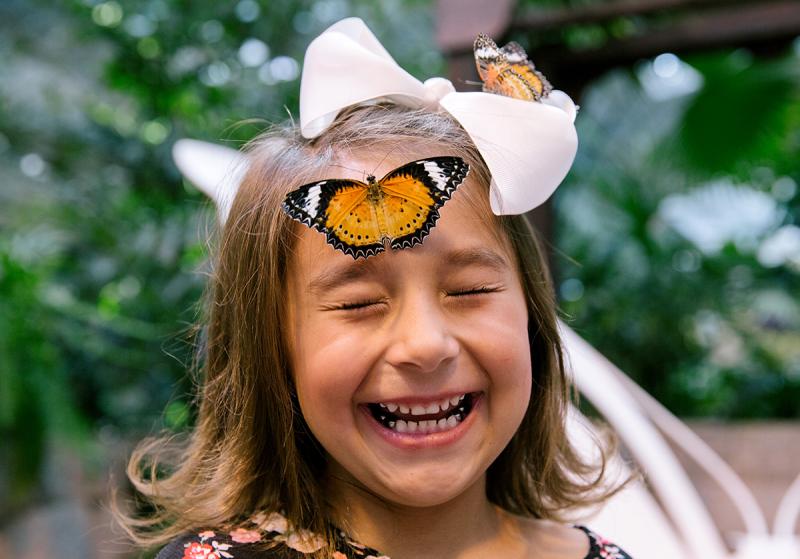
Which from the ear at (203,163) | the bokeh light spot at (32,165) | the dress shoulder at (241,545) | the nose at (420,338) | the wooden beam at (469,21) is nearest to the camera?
the nose at (420,338)

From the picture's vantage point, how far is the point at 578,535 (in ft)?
4.10

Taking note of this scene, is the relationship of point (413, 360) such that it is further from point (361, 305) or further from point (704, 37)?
point (704, 37)

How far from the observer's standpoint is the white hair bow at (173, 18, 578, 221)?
3.43ft

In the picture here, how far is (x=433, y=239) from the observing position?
983 mm

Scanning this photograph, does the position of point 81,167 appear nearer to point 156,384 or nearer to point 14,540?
point 156,384

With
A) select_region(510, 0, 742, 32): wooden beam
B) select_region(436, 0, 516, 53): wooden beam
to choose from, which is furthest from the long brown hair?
select_region(510, 0, 742, 32): wooden beam

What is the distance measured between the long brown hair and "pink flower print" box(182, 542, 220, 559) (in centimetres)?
4

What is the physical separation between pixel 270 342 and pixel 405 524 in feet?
0.85

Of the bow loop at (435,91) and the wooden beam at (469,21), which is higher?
the wooden beam at (469,21)

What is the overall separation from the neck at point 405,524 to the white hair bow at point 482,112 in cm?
35

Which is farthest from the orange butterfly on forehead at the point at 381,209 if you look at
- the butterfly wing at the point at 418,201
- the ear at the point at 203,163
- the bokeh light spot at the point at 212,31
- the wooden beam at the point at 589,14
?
the bokeh light spot at the point at 212,31

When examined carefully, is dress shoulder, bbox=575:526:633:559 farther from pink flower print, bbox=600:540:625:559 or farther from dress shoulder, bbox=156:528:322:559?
dress shoulder, bbox=156:528:322:559

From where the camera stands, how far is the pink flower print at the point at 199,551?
3.36ft

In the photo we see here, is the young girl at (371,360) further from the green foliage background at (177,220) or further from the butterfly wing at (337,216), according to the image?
the green foliage background at (177,220)
